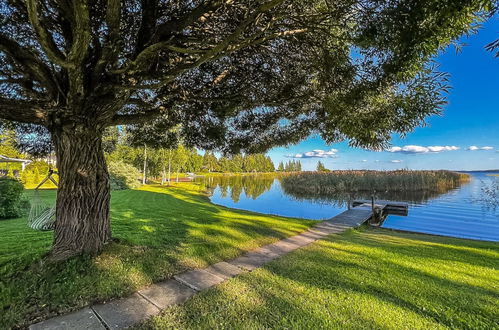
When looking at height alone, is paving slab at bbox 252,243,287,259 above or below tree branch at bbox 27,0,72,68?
below

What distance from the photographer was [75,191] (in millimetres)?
3459

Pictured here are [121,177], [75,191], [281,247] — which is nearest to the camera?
[75,191]

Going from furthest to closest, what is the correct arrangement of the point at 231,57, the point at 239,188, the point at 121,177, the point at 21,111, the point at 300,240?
the point at 239,188 → the point at 121,177 → the point at 300,240 → the point at 231,57 → the point at 21,111

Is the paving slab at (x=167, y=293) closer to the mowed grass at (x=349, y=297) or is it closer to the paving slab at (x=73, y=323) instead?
the mowed grass at (x=349, y=297)

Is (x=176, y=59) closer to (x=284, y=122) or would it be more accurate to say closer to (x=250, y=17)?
(x=250, y=17)

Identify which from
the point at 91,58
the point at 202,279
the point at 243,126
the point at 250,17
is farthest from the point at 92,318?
the point at 243,126

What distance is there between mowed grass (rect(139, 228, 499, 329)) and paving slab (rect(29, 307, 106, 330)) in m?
0.55

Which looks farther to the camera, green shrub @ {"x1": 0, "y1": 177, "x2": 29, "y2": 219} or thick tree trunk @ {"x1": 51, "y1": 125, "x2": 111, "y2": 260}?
green shrub @ {"x1": 0, "y1": 177, "x2": 29, "y2": 219}

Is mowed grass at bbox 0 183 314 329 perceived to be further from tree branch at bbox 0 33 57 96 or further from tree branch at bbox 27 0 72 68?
tree branch at bbox 27 0 72 68

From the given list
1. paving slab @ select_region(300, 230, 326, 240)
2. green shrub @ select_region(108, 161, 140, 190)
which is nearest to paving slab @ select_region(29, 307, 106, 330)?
paving slab @ select_region(300, 230, 326, 240)

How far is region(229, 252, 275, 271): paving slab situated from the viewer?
4.22 metres

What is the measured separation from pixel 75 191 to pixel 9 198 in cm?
789

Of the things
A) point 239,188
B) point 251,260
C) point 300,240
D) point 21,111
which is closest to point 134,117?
point 21,111

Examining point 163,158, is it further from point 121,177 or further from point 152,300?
point 152,300
